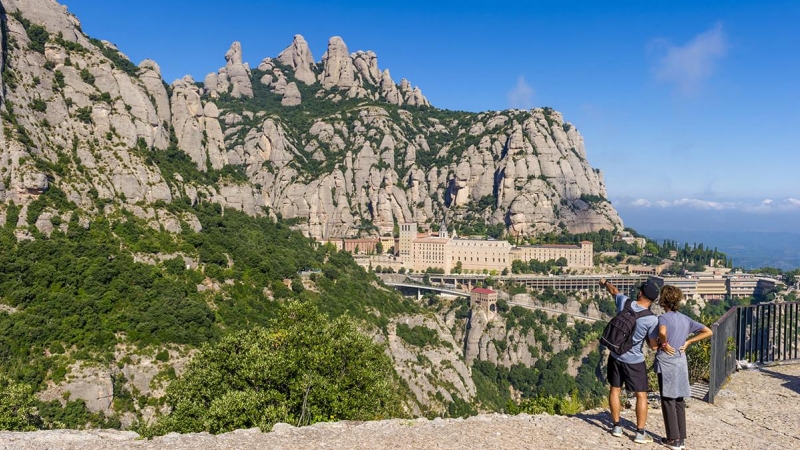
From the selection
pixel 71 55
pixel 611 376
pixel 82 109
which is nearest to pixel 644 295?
pixel 611 376

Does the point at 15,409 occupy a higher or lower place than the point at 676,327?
lower

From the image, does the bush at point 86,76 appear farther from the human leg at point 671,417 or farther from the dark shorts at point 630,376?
the human leg at point 671,417

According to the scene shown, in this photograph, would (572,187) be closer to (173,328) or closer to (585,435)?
(173,328)

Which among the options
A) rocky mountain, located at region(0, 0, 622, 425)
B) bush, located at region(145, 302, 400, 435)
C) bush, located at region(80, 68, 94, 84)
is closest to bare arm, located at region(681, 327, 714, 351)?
bush, located at region(145, 302, 400, 435)

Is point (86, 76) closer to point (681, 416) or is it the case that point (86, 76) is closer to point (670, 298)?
point (670, 298)

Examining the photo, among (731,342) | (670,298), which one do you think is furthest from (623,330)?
(731,342)

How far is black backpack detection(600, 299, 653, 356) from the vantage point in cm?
994

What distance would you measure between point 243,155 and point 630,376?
16838 centimetres

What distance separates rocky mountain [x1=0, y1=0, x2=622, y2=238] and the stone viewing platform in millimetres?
47762

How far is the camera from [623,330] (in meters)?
9.94

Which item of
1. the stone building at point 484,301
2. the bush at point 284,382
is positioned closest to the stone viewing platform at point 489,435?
the bush at point 284,382

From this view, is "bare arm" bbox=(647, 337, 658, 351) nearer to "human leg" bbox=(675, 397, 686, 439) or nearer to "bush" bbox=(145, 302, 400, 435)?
"human leg" bbox=(675, 397, 686, 439)

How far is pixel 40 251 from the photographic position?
45.6 meters

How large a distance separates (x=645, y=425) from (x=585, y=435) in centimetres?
149
